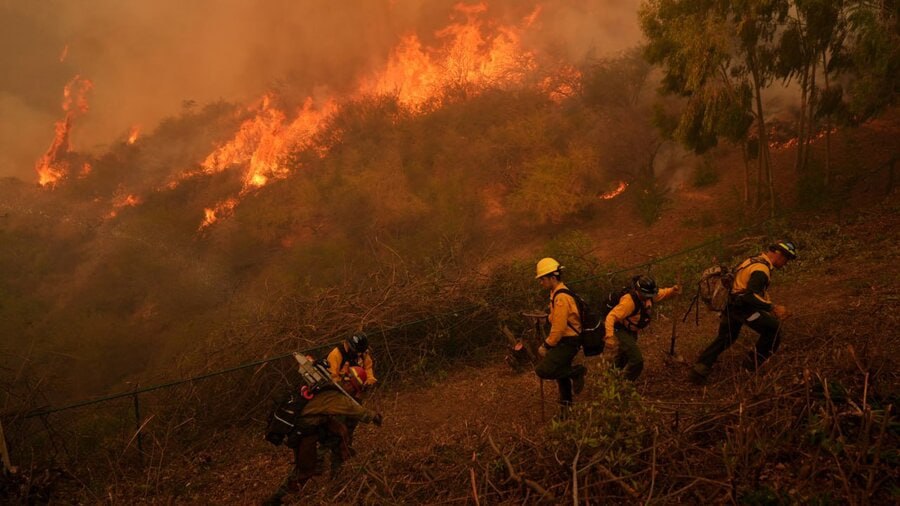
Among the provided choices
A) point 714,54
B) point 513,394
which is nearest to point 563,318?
point 513,394

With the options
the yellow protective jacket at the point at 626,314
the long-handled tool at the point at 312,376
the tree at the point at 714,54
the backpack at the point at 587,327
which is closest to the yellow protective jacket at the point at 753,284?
the yellow protective jacket at the point at 626,314

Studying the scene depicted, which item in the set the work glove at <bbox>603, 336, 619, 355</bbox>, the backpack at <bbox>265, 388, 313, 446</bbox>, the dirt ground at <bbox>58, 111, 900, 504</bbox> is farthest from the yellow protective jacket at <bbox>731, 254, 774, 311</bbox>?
the backpack at <bbox>265, 388, 313, 446</bbox>

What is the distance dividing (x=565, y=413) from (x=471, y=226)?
1787cm

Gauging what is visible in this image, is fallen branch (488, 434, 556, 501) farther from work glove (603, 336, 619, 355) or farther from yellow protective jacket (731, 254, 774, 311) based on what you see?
yellow protective jacket (731, 254, 774, 311)

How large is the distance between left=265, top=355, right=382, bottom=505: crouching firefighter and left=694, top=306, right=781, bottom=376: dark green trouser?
3553mm

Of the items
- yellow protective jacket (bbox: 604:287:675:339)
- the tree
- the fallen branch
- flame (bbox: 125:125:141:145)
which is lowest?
the fallen branch

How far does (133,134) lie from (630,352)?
5569 cm

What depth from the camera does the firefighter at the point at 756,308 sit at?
468 centimetres

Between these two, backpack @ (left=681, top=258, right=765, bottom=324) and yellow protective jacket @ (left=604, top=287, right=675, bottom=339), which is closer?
backpack @ (left=681, top=258, right=765, bottom=324)

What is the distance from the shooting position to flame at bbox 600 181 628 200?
829 inches

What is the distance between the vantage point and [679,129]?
13.2m

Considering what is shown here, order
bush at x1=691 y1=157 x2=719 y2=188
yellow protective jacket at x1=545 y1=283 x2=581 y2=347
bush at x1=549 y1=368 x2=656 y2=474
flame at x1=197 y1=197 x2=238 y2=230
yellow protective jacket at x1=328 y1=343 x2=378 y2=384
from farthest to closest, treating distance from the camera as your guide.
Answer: flame at x1=197 y1=197 x2=238 y2=230, bush at x1=691 y1=157 x2=719 y2=188, yellow protective jacket at x1=328 y1=343 x2=378 y2=384, yellow protective jacket at x1=545 y1=283 x2=581 y2=347, bush at x1=549 y1=368 x2=656 y2=474

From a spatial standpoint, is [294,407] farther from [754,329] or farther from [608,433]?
[754,329]

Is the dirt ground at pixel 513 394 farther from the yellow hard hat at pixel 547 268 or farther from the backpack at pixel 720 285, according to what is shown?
the yellow hard hat at pixel 547 268
